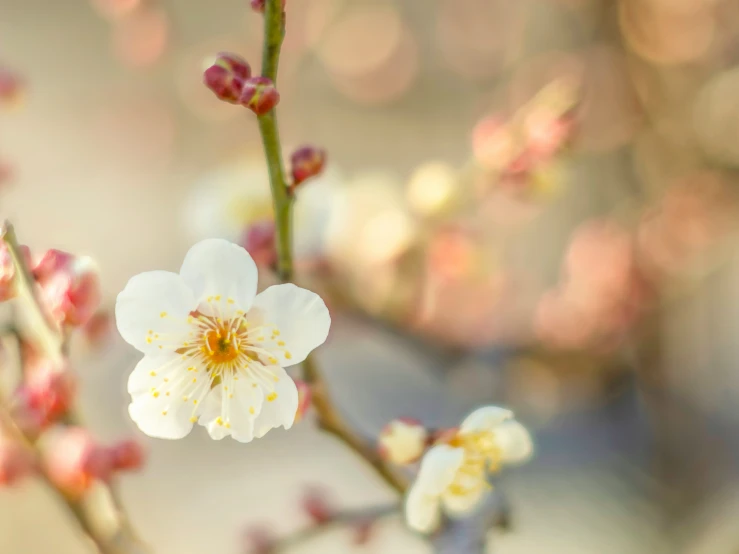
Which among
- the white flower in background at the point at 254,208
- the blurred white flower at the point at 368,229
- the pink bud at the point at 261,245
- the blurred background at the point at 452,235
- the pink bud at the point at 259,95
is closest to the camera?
the pink bud at the point at 259,95

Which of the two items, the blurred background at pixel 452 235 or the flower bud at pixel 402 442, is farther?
the blurred background at pixel 452 235

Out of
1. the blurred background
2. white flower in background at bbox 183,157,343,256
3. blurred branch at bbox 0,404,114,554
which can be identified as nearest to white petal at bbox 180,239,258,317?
blurred branch at bbox 0,404,114,554

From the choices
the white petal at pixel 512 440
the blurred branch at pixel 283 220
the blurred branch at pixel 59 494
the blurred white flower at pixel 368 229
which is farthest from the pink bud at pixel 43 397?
the blurred white flower at pixel 368 229

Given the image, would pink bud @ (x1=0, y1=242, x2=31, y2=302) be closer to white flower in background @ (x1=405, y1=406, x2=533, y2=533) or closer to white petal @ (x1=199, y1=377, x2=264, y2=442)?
white petal @ (x1=199, y1=377, x2=264, y2=442)

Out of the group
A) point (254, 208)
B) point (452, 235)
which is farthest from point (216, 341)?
point (452, 235)

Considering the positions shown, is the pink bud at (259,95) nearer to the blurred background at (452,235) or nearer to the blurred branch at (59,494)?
the blurred branch at (59,494)

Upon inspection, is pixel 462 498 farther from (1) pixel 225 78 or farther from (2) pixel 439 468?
(1) pixel 225 78

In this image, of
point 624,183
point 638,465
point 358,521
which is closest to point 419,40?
point 624,183

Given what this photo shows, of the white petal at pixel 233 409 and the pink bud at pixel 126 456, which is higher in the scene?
the white petal at pixel 233 409
